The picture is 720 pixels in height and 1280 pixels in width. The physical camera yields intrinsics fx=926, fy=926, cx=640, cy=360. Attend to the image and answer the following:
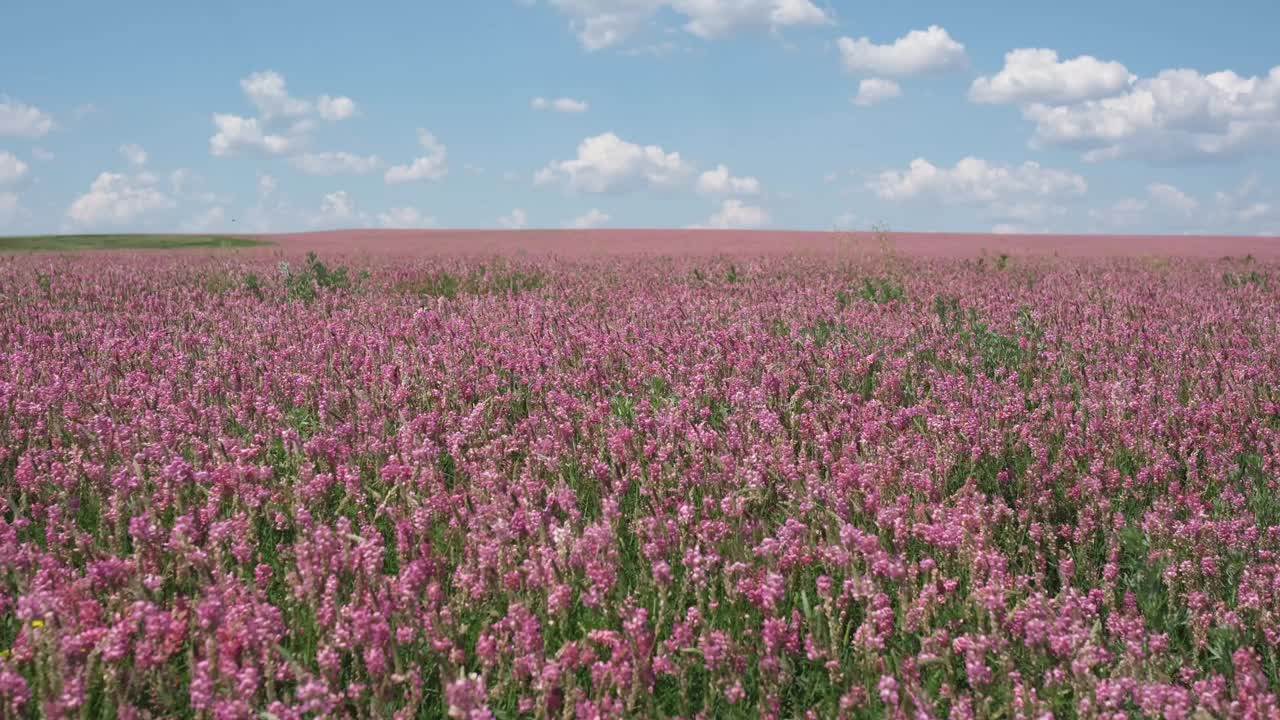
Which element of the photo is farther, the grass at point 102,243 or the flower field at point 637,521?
the grass at point 102,243

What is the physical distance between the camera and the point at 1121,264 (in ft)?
45.6

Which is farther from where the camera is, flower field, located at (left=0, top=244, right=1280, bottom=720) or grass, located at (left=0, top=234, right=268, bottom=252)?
grass, located at (left=0, top=234, right=268, bottom=252)

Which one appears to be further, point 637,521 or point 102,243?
point 102,243

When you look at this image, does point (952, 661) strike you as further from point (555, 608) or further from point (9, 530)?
point (9, 530)

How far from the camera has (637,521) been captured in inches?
109

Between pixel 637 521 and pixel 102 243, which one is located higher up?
pixel 102 243

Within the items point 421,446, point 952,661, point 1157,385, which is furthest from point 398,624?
point 1157,385

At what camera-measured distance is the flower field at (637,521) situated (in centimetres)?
212

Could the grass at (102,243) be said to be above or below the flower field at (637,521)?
above

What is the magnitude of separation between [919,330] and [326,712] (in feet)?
15.9

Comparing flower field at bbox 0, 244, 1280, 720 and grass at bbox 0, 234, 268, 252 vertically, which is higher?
grass at bbox 0, 234, 268, 252

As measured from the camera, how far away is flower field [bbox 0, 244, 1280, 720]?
212 centimetres

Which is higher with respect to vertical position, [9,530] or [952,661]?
[9,530]

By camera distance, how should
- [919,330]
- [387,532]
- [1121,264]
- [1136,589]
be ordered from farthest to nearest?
[1121,264]
[919,330]
[387,532]
[1136,589]
